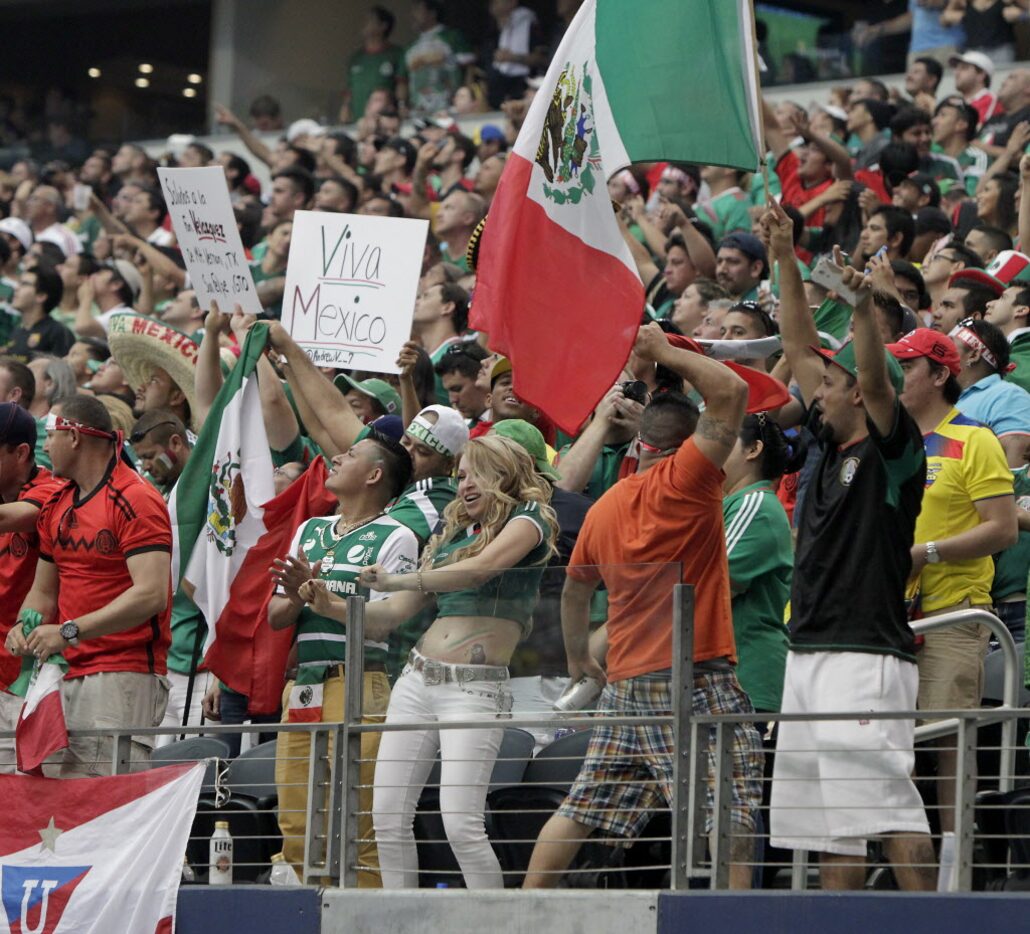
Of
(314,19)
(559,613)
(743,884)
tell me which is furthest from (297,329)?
(314,19)

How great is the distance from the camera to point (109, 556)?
7664 mm

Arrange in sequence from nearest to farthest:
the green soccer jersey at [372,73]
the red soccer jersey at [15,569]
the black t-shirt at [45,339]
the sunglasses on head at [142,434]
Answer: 1. the red soccer jersey at [15,569]
2. the sunglasses on head at [142,434]
3. the black t-shirt at [45,339]
4. the green soccer jersey at [372,73]

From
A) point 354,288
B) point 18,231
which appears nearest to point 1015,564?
point 354,288

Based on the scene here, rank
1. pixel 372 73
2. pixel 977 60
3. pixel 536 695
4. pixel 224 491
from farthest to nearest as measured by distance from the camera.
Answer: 1. pixel 372 73
2. pixel 977 60
3. pixel 224 491
4. pixel 536 695

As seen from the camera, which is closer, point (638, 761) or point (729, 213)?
point (638, 761)

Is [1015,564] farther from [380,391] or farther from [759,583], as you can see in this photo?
[380,391]

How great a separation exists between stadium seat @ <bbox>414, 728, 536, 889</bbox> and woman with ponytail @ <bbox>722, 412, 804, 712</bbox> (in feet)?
2.58

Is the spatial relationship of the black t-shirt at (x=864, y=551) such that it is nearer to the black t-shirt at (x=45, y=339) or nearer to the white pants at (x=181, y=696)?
the white pants at (x=181, y=696)

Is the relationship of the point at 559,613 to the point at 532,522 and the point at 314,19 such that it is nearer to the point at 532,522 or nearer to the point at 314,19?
the point at 532,522

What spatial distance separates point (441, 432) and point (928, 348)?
178 centimetres

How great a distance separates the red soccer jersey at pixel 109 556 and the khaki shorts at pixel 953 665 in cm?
267

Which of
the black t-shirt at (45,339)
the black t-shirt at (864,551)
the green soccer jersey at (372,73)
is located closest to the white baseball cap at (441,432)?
the black t-shirt at (864,551)

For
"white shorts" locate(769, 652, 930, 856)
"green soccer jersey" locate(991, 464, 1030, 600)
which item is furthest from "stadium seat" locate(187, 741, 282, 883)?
"green soccer jersey" locate(991, 464, 1030, 600)

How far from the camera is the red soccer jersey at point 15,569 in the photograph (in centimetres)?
804
